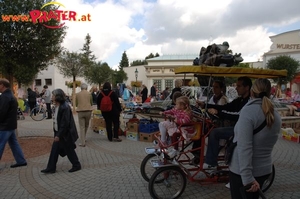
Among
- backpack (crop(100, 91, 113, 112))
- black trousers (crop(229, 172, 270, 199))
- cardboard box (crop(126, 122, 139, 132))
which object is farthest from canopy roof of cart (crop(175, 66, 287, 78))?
cardboard box (crop(126, 122, 139, 132))

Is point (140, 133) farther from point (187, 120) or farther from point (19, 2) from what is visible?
point (19, 2)

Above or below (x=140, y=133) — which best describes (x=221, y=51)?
above

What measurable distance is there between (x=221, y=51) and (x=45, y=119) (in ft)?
39.3

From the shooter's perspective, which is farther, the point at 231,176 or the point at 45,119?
the point at 45,119

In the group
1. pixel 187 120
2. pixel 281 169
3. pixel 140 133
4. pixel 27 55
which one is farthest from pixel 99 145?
pixel 281 169

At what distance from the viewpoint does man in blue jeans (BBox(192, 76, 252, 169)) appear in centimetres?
397

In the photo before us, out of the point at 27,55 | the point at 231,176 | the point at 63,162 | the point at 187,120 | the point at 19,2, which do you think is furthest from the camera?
the point at 27,55

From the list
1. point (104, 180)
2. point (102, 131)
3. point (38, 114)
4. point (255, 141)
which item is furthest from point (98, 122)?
point (255, 141)

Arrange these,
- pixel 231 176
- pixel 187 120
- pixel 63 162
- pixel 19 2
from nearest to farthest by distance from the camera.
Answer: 1. pixel 231 176
2. pixel 187 120
3. pixel 63 162
4. pixel 19 2

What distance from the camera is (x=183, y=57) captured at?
45.3 metres

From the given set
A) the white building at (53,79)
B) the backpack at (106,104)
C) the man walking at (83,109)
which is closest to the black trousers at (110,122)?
the backpack at (106,104)

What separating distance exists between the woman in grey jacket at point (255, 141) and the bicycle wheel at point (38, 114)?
1352cm

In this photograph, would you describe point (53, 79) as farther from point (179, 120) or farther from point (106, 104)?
point (179, 120)

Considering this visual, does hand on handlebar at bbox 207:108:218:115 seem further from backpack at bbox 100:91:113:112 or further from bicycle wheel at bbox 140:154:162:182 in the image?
backpack at bbox 100:91:113:112
